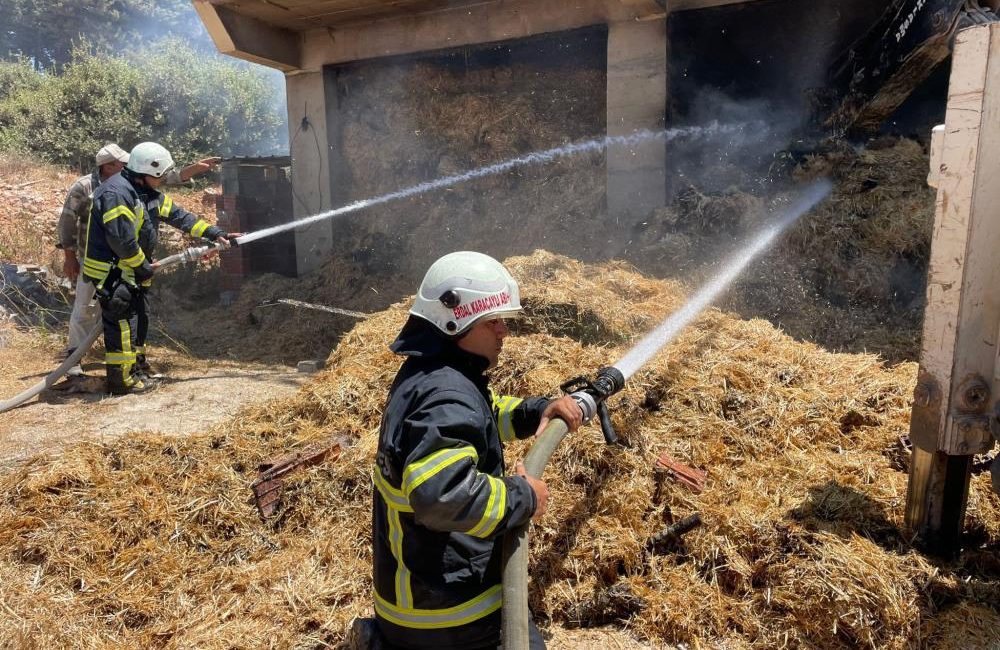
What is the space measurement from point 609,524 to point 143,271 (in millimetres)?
5026

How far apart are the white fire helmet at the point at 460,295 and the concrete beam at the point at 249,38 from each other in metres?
8.43

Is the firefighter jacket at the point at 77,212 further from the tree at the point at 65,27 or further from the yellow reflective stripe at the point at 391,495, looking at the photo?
the tree at the point at 65,27

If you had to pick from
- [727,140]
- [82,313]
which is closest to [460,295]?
[82,313]

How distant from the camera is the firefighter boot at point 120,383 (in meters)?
6.39

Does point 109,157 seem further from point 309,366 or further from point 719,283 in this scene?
point 719,283

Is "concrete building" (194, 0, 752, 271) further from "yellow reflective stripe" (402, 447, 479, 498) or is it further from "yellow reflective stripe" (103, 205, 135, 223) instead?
"yellow reflective stripe" (402, 447, 479, 498)

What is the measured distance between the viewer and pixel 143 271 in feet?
20.8

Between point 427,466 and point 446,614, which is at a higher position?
point 427,466

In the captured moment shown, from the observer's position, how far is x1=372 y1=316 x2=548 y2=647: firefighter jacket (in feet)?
6.01

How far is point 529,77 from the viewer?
9.34m

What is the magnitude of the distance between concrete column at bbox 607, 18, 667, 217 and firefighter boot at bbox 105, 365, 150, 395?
5.35 meters

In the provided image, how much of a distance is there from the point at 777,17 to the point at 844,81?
121 cm

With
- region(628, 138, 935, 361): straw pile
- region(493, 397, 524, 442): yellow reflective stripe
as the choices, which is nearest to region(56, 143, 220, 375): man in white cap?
region(628, 138, 935, 361): straw pile

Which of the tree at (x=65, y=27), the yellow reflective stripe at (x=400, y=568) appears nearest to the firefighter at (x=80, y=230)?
the yellow reflective stripe at (x=400, y=568)
